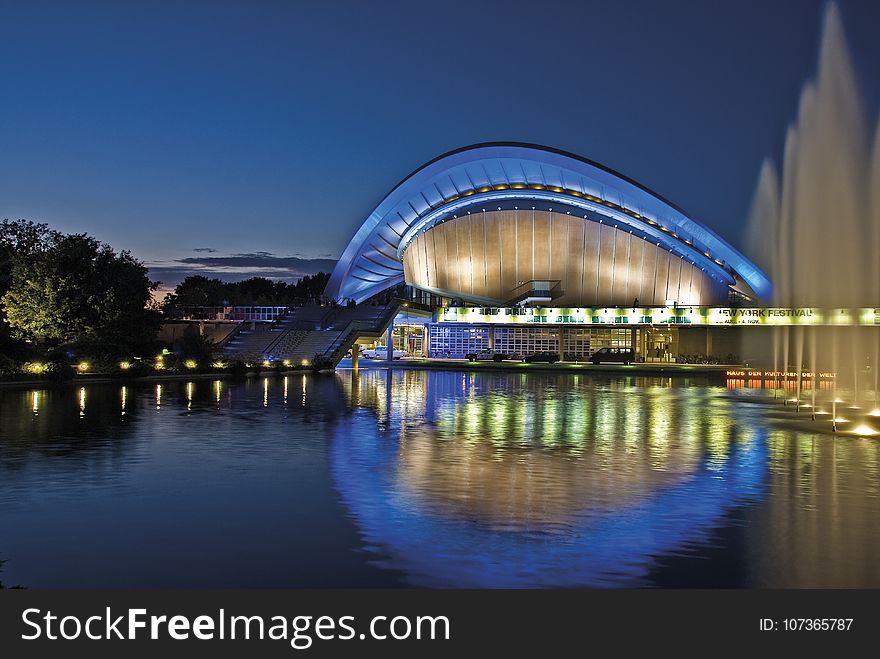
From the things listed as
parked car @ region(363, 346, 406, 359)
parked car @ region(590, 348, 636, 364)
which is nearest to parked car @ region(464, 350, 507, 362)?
parked car @ region(363, 346, 406, 359)

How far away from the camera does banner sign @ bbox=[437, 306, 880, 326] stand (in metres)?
70.9

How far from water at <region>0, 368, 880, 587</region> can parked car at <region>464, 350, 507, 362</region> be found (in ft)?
148

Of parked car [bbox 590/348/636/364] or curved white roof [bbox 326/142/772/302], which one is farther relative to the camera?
curved white roof [bbox 326/142/772/302]

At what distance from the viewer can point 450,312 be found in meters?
75.9

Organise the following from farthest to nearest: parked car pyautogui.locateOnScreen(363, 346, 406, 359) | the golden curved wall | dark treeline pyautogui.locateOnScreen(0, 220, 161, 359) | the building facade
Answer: the golden curved wall
parked car pyautogui.locateOnScreen(363, 346, 406, 359)
the building facade
dark treeline pyautogui.locateOnScreen(0, 220, 161, 359)

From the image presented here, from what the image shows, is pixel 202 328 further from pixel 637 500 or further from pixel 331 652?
pixel 331 652

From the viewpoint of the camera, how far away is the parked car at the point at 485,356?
7071cm

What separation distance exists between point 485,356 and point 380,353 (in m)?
12.9

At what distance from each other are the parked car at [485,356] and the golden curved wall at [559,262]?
1415cm

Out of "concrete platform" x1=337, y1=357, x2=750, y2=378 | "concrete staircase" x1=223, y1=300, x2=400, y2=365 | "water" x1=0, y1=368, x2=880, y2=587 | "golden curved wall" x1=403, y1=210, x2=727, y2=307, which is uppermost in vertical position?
"golden curved wall" x1=403, y1=210, x2=727, y2=307

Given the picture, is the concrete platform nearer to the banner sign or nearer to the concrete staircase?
the concrete staircase

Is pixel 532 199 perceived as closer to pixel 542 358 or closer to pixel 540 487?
pixel 542 358

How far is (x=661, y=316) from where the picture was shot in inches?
2928

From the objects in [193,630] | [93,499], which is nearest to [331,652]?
[193,630]
